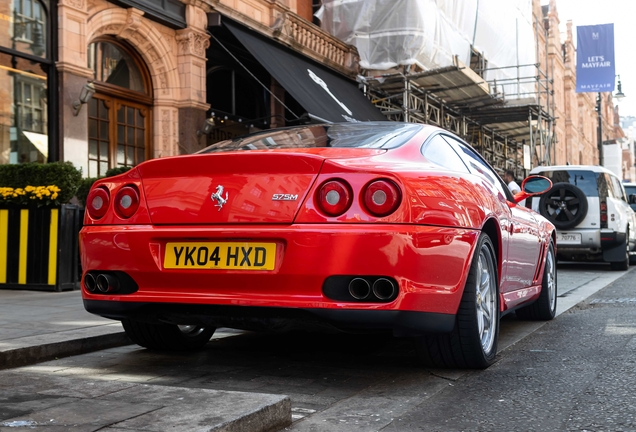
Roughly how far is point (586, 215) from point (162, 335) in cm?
1053

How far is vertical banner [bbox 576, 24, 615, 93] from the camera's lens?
3088 centimetres

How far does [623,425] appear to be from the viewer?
10.7 ft

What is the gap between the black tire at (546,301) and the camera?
6703 millimetres

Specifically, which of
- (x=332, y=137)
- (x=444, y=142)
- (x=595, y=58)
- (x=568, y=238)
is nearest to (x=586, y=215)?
(x=568, y=238)

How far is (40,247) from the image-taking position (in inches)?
347

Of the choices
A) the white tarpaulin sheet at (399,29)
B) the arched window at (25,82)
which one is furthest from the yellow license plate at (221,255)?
the white tarpaulin sheet at (399,29)

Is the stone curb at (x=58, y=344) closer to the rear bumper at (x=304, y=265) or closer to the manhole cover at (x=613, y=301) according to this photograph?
the rear bumper at (x=304, y=265)

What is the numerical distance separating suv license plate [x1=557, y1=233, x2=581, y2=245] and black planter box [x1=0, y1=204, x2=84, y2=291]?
839 cm

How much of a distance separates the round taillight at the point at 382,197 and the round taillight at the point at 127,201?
48.6 inches

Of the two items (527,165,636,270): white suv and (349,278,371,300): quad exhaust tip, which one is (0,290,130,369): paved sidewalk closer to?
(349,278,371,300): quad exhaust tip

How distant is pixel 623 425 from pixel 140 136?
1198cm

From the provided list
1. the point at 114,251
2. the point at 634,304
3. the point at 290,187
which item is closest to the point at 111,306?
the point at 114,251

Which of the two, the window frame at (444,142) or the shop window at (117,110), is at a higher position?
the shop window at (117,110)

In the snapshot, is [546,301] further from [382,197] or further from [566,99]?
[566,99]
